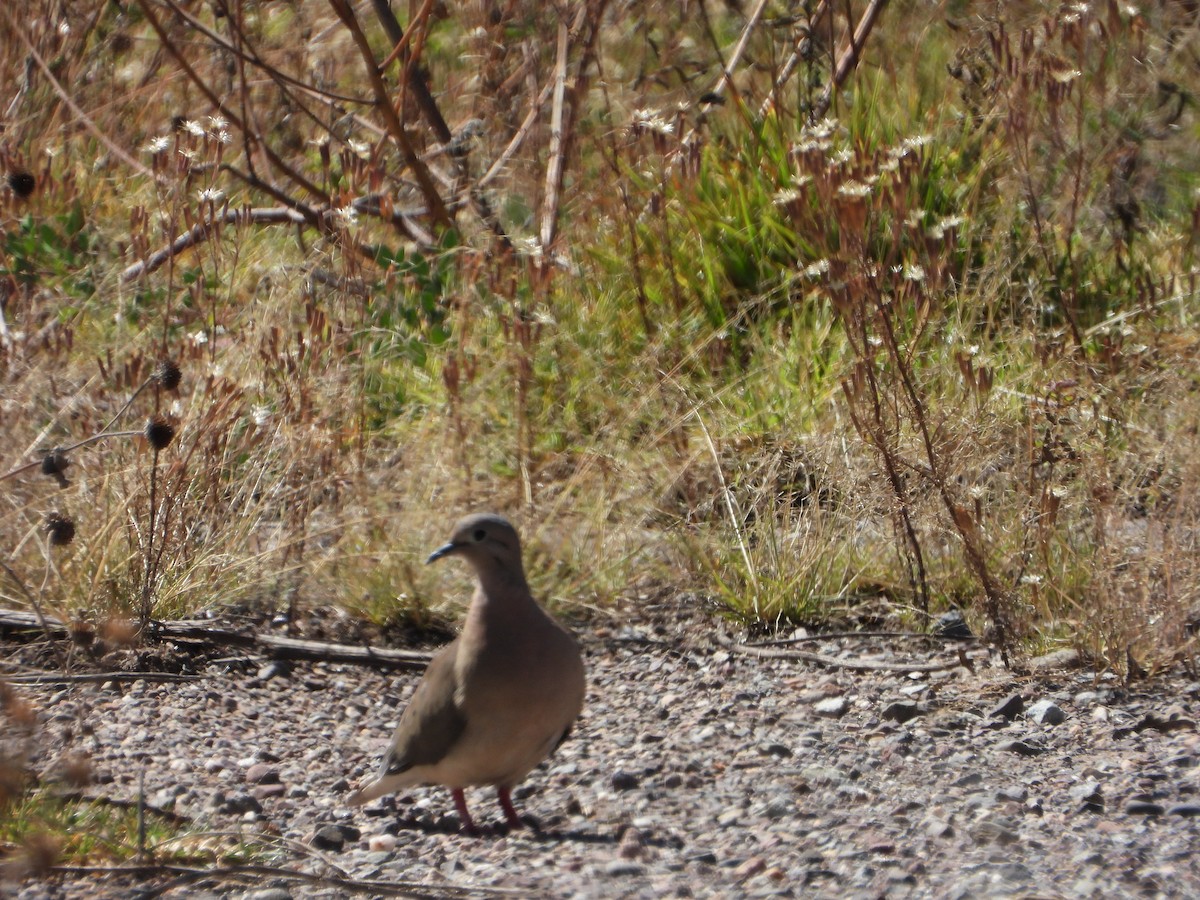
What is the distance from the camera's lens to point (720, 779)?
4043 millimetres

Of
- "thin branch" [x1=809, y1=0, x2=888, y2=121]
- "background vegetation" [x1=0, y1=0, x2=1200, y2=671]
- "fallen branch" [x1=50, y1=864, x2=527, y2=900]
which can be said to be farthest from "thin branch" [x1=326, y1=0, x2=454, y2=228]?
"fallen branch" [x1=50, y1=864, x2=527, y2=900]

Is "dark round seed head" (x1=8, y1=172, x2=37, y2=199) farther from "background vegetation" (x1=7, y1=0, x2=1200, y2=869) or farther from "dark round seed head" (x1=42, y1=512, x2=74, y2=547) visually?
"dark round seed head" (x1=42, y1=512, x2=74, y2=547)

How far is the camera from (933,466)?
452 centimetres

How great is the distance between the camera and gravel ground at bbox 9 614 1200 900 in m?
3.35

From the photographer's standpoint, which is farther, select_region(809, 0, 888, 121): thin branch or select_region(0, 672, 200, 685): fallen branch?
select_region(809, 0, 888, 121): thin branch

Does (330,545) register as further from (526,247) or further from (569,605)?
(526,247)

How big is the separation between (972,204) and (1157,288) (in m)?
0.85

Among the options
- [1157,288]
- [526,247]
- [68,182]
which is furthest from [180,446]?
[1157,288]

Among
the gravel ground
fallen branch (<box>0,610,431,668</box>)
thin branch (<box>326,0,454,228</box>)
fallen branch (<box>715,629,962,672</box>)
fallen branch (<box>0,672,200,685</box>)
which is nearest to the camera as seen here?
the gravel ground

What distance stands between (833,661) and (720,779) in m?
0.92

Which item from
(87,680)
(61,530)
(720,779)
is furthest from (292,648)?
(720,779)

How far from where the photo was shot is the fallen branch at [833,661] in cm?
473

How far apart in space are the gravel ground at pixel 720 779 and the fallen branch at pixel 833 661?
0.02m

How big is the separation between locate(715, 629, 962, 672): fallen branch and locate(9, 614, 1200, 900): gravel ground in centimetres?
2
